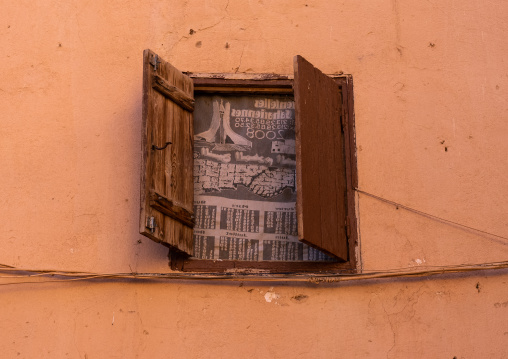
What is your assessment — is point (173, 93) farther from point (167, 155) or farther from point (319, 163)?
point (319, 163)

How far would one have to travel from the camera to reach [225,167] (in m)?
4.93

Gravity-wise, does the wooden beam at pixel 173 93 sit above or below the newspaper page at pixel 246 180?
above

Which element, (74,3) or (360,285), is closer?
(360,285)

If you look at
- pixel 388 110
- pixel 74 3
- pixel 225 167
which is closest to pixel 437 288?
pixel 388 110

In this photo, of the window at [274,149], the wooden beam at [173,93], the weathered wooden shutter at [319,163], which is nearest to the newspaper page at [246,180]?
the window at [274,149]

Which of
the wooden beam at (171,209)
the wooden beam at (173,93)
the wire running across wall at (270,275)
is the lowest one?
the wire running across wall at (270,275)

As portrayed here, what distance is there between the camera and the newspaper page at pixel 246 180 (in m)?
4.75

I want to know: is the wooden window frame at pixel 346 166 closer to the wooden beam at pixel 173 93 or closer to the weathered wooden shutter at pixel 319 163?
the weathered wooden shutter at pixel 319 163

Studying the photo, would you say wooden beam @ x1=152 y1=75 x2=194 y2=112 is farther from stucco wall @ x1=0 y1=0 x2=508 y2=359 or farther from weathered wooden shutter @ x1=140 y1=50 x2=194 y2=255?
stucco wall @ x1=0 y1=0 x2=508 y2=359

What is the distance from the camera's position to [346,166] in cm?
483

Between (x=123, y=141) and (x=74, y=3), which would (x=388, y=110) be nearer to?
(x=123, y=141)

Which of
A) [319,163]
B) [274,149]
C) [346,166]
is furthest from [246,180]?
[346,166]

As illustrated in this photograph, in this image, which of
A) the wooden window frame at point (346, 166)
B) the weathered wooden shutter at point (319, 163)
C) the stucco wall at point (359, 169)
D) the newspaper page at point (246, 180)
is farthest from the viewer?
the newspaper page at point (246, 180)

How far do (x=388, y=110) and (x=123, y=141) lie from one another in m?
1.84
